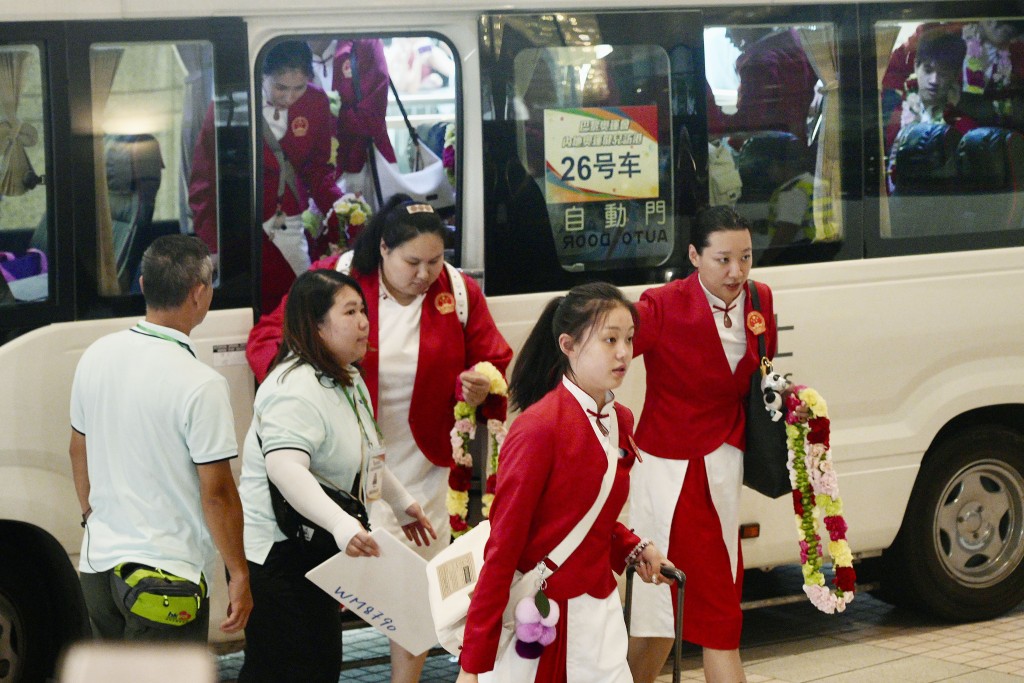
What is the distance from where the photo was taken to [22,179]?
5.33 meters

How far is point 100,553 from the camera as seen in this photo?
14.3 ft

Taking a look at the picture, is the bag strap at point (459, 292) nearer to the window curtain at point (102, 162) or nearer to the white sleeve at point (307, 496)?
the window curtain at point (102, 162)

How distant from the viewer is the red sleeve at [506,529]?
3.93m

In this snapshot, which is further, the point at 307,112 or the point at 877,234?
the point at 877,234

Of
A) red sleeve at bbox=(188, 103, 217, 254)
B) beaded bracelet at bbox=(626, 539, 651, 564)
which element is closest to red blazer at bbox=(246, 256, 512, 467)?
red sleeve at bbox=(188, 103, 217, 254)

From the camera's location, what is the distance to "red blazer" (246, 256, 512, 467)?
220 inches

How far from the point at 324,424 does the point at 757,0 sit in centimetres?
300

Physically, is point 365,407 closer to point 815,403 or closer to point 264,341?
point 264,341

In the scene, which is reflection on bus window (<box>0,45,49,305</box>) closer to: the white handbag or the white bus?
the white bus

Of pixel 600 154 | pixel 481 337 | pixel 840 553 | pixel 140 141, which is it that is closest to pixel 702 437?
pixel 840 553

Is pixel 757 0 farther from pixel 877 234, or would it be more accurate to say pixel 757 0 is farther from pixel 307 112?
pixel 307 112

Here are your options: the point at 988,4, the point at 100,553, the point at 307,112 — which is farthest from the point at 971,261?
the point at 100,553

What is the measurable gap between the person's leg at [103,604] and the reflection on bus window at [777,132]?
126 inches

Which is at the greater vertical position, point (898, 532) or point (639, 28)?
point (639, 28)
